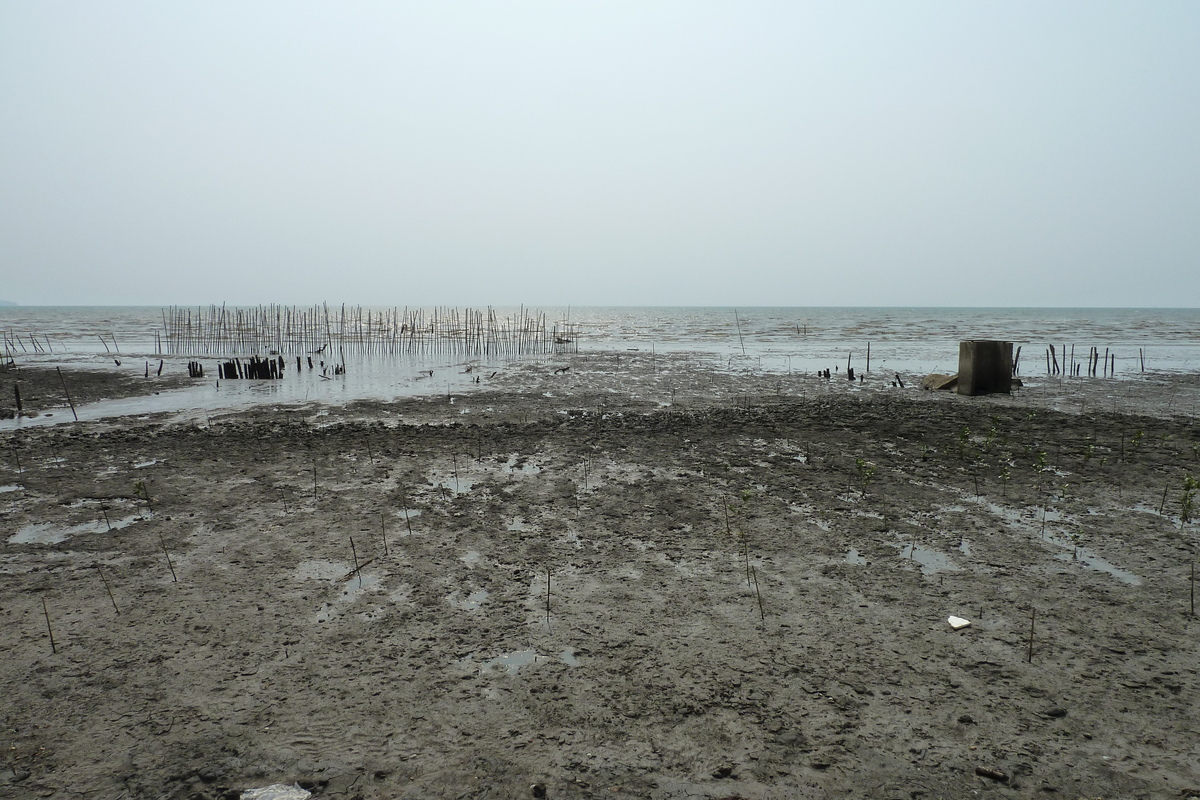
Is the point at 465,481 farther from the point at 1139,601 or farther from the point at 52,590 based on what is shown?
the point at 1139,601

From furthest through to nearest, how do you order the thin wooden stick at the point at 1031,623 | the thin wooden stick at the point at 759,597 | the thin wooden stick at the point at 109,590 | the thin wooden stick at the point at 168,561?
the thin wooden stick at the point at 168,561 < the thin wooden stick at the point at 109,590 < the thin wooden stick at the point at 759,597 < the thin wooden stick at the point at 1031,623

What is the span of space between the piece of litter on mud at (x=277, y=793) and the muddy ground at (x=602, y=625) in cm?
8

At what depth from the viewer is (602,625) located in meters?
4.70

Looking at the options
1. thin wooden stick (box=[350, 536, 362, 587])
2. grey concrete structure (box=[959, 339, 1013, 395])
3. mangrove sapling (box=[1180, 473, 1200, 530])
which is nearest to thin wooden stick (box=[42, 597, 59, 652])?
thin wooden stick (box=[350, 536, 362, 587])

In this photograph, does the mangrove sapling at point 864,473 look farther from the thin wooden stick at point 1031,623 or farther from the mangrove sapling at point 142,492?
the mangrove sapling at point 142,492

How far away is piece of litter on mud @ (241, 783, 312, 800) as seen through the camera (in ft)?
9.89

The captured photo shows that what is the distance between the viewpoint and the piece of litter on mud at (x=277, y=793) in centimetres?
301

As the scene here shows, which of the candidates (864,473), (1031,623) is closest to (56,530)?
(1031,623)

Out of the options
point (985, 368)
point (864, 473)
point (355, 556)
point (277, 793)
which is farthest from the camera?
point (985, 368)

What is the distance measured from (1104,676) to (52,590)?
7.80m

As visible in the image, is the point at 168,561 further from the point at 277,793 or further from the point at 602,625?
the point at 602,625

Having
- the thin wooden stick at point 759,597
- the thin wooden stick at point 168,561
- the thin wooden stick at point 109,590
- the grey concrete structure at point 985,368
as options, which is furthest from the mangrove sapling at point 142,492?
the grey concrete structure at point 985,368

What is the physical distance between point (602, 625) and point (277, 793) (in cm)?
229

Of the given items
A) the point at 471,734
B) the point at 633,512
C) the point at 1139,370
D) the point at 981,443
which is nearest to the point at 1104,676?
the point at 471,734
